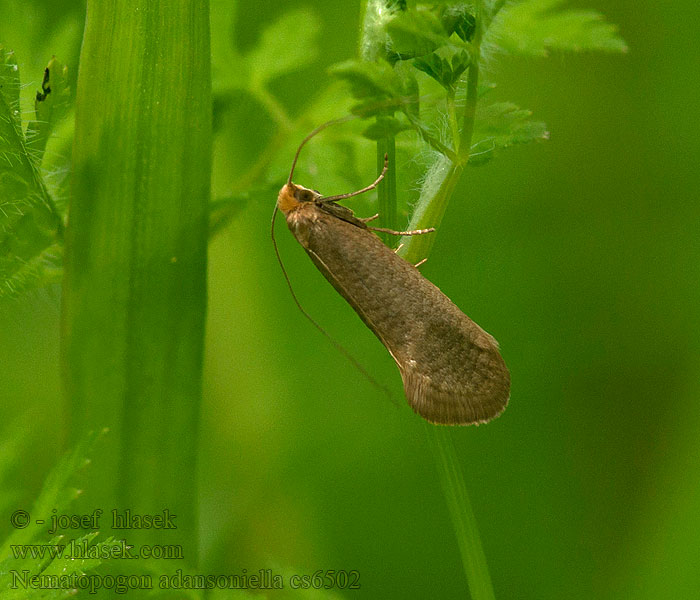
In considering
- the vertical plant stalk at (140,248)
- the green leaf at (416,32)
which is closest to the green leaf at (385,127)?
the green leaf at (416,32)

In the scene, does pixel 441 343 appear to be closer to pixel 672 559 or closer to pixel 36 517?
pixel 36 517

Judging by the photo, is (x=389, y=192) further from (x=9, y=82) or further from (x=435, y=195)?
(x=9, y=82)

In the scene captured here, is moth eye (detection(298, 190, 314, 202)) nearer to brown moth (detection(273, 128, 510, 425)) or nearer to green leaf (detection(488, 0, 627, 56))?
brown moth (detection(273, 128, 510, 425))

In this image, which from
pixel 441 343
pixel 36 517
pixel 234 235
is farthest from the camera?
pixel 234 235

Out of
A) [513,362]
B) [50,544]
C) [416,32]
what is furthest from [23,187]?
[513,362]

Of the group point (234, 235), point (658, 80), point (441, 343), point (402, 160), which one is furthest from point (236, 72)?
point (658, 80)
